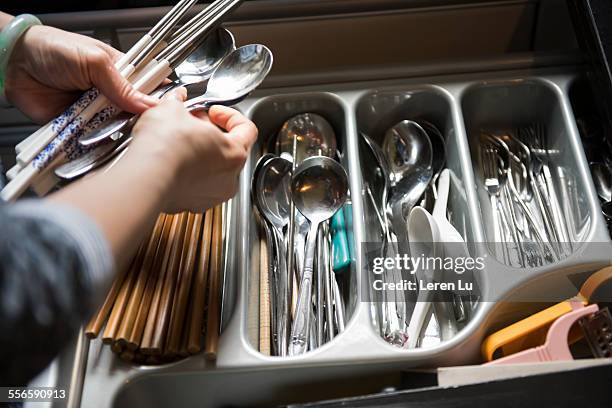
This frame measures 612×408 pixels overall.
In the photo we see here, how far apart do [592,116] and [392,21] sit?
394mm

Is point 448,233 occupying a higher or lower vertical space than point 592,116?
lower

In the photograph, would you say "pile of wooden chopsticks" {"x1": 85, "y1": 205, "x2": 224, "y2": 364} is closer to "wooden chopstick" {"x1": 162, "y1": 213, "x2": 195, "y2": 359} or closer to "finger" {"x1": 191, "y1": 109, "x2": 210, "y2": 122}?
"wooden chopstick" {"x1": 162, "y1": 213, "x2": 195, "y2": 359}

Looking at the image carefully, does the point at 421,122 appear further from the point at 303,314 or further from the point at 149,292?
the point at 149,292

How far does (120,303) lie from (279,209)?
0.94 ft

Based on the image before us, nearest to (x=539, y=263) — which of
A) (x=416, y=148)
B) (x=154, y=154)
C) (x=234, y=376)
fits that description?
(x=416, y=148)

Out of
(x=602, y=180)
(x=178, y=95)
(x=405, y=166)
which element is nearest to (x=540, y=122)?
(x=602, y=180)

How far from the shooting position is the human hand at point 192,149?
1.63ft

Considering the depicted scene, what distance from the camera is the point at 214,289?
2.22 ft

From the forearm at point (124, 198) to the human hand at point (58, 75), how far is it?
0.15 metres

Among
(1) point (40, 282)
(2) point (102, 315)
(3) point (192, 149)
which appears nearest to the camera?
(1) point (40, 282)

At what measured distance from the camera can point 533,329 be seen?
2.12 ft

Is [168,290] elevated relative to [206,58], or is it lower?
lower

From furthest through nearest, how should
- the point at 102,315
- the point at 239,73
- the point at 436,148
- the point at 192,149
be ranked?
the point at 436,148 < the point at 239,73 < the point at 102,315 < the point at 192,149

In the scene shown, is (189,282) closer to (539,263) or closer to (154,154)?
(154,154)
